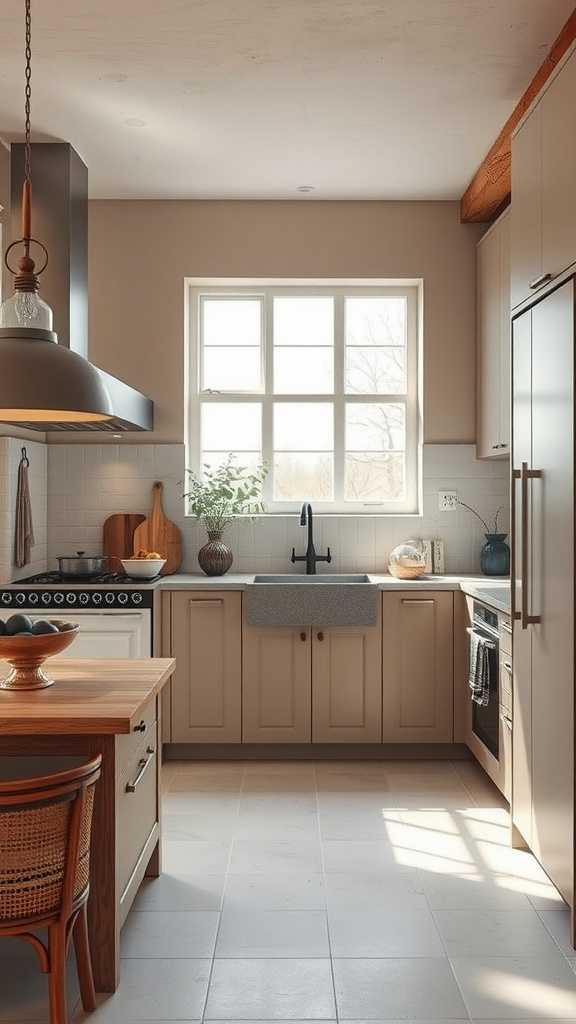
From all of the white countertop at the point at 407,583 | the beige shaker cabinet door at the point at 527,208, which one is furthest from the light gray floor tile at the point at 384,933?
the beige shaker cabinet door at the point at 527,208

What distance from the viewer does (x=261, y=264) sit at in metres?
5.42

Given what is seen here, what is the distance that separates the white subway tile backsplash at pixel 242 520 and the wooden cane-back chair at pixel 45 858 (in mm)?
3206

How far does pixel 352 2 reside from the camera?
3176 millimetres

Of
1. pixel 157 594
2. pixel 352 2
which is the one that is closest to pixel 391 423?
pixel 157 594

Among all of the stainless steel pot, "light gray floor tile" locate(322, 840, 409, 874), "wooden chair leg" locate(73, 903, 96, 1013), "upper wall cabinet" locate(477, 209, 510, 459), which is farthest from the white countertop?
"wooden chair leg" locate(73, 903, 96, 1013)

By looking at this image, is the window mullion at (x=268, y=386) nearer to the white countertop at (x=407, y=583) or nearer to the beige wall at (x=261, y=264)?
the beige wall at (x=261, y=264)

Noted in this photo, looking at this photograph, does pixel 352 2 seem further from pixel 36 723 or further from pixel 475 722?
pixel 475 722

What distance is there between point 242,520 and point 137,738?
259 cm

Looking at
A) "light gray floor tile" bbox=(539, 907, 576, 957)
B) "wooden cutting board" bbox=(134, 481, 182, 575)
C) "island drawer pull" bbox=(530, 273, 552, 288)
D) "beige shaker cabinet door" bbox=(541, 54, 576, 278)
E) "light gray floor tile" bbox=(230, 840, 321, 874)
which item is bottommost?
"light gray floor tile" bbox=(230, 840, 321, 874)

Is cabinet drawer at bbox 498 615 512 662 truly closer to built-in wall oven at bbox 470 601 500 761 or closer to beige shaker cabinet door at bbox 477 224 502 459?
built-in wall oven at bbox 470 601 500 761

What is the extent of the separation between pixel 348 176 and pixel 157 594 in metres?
2.49

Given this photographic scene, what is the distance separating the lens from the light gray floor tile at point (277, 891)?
313 cm

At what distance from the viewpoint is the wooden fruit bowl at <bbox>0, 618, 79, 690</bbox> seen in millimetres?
Result: 2684

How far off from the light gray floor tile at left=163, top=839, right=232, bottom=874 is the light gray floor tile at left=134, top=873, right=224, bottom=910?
2.2 inches
